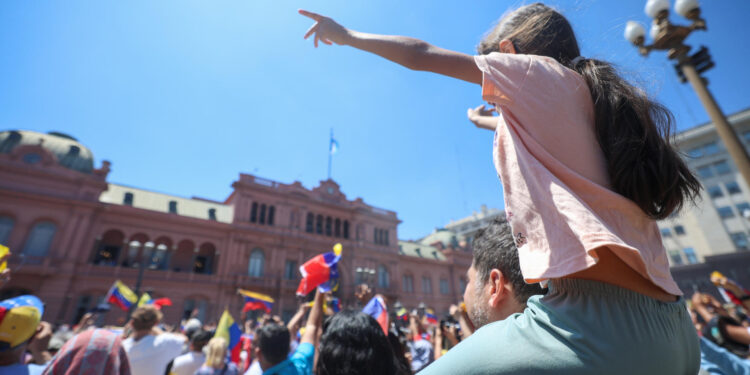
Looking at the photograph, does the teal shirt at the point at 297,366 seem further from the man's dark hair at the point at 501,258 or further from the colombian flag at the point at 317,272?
the colombian flag at the point at 317,272

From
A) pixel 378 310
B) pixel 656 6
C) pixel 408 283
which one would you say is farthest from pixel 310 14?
pixel 408 283

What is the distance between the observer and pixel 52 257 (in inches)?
739

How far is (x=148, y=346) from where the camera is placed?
14.1 ft

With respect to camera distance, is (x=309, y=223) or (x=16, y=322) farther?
(x=309, y=223)

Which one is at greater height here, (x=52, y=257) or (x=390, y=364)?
(x=52, y=257)

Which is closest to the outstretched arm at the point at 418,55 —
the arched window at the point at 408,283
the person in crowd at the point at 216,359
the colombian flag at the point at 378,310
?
the colombian flag at the point at 378,310

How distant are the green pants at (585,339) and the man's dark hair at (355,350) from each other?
1.55 metres

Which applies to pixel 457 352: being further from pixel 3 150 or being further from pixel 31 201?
pixel 3 150

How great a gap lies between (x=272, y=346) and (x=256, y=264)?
80.7ft

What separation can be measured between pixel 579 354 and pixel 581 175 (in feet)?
1.60

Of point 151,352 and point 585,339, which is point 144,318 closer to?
point 151,352

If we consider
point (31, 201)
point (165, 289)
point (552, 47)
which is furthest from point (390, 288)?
point (552, 47)

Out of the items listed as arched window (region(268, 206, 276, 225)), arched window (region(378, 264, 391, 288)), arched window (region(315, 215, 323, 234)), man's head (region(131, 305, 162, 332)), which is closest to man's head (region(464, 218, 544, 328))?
man's head (region(131, 305, 162, 332))

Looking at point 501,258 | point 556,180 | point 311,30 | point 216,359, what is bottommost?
point 216,359
